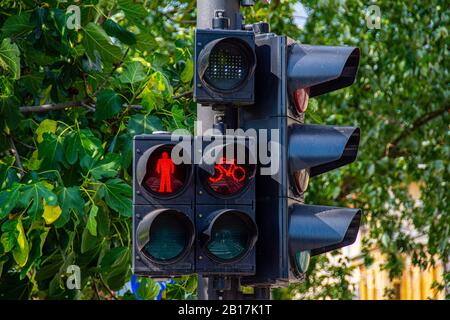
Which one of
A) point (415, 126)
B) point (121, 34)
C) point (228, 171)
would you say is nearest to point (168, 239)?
point (228, 171)

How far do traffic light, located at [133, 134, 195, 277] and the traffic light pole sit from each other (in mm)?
221

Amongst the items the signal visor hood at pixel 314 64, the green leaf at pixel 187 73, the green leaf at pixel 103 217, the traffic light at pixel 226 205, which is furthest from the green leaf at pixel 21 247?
the signal visor hood at pixel 314 64

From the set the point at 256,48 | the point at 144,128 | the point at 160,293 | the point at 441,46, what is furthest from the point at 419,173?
the point at 256,48

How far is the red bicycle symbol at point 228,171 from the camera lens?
612 cm

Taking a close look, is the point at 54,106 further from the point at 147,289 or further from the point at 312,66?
the point at 312,66

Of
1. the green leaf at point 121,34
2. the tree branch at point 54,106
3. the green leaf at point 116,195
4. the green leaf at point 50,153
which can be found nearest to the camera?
the green leaf at point 116,195

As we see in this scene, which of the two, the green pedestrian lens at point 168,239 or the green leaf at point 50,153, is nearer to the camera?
the green pedestrian lens at point 168,239

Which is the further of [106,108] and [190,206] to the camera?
[106,108]

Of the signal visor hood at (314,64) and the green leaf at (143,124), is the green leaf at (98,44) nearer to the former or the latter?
the green leaf at (143,124)

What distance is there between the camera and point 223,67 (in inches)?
249

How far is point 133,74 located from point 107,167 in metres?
0.84

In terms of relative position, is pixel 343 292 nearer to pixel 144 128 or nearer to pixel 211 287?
pixel 144 128

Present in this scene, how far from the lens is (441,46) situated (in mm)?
15633

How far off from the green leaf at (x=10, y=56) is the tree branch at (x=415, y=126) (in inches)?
337
